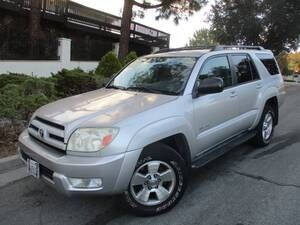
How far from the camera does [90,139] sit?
350cm

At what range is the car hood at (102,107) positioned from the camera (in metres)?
3.69

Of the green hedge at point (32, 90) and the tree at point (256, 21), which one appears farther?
the tree at point (256, 21)

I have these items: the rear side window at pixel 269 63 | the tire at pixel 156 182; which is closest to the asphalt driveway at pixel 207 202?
the tire at pixel 156 182

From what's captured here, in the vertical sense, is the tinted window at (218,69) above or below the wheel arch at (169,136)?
above

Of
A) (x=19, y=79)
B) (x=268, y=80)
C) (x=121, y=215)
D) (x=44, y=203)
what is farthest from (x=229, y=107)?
(x=19, y=79)

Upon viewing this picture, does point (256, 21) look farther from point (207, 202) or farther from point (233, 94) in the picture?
point (207, 202)

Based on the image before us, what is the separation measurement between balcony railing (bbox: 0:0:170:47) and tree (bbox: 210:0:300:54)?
161 inches

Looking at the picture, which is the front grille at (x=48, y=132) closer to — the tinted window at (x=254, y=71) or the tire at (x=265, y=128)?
the tinted window at (x=254, y=71)

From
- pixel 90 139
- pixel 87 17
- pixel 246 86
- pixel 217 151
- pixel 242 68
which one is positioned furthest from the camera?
pixel 87 17

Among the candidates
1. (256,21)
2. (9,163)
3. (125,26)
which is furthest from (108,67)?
(256,21)

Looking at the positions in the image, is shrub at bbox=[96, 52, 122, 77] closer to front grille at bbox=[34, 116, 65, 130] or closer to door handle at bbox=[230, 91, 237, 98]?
door handle at bbox=[230, 91, 237, 98]

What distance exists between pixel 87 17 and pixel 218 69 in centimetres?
A: 1470

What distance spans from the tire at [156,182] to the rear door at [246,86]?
177cm

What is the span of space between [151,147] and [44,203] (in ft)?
4.67
